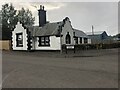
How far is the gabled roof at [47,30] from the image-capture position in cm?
3733

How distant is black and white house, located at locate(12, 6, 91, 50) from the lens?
121 ft

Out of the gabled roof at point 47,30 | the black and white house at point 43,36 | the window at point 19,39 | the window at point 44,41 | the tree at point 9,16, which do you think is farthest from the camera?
the tree at point 9,16

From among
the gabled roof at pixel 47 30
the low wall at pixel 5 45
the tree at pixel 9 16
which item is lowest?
the low wall at pixel 5 45

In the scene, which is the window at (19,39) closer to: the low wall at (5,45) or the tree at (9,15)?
the low wall at (5,45)

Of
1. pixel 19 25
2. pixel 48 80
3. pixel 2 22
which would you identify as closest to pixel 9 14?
pixel 2 22

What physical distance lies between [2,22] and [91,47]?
4423 centimetres

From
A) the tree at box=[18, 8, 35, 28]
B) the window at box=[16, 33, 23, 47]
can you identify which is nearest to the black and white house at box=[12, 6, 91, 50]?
the window at box=[16, 33, 23, 47]

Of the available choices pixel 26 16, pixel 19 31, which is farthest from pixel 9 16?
pixel 19 31

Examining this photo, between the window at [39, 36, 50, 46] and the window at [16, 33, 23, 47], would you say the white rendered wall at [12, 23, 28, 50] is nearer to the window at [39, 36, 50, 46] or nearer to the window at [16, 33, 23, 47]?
the window at [16, 33, 23, 47]

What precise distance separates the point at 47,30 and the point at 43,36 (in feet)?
4.01

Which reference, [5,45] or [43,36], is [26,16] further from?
[43,36]

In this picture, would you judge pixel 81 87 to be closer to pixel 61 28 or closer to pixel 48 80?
pixel 48 80

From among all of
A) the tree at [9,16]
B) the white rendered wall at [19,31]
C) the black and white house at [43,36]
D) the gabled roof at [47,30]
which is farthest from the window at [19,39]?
the tree at [9,16]

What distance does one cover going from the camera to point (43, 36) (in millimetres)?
38375
